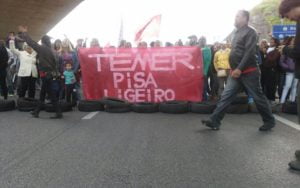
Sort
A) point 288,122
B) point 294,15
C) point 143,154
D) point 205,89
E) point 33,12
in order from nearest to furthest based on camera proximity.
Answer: point 294,15
point 143,154
point 288,122
point 205,89
point 33,12

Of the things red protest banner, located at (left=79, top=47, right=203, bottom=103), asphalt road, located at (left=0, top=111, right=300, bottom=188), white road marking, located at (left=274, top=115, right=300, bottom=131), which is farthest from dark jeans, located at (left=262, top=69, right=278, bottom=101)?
asphalt road, located at (left=0, top=111, right=300, bottom=188)

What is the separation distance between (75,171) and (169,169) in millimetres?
1086

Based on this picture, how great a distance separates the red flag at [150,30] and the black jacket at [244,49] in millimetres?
6126

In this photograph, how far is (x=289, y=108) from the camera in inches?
399

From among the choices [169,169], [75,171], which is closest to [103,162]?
[75,171]

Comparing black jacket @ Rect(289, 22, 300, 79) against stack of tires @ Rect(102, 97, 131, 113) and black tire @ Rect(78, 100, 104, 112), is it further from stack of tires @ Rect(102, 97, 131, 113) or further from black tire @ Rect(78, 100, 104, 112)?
black tire @ Rect(78, 100, 104, 112)

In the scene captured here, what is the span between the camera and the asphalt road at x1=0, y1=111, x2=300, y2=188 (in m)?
4.65

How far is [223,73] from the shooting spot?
11.9 metres

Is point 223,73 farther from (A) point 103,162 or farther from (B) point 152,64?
(A) point 103,162

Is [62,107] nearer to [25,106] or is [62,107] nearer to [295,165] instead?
[25,106]

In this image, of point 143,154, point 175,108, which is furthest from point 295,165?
point 175,108

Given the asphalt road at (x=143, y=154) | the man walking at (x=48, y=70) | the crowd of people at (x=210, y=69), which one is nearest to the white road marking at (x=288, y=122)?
the asphalt road at (x=143, y=154)

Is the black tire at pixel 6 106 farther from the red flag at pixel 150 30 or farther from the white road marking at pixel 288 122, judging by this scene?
the white road marking at pixel 288 122

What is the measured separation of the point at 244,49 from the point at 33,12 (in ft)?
122
